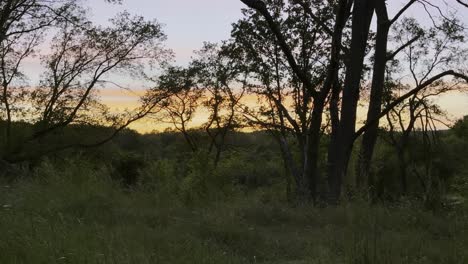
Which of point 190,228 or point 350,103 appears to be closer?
point 190,228

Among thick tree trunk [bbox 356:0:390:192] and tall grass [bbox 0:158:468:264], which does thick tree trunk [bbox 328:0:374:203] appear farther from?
tall grass [bbox 0:158:468:264]

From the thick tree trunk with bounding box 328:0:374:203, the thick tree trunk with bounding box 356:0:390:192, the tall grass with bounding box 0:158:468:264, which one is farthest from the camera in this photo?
the thick tree trunk with bounding box 356:0:390:192

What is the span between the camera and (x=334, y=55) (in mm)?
13195

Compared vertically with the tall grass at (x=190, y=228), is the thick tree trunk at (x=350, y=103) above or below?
above

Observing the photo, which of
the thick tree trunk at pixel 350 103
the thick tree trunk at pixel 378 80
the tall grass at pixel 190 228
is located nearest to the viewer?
the tall grass at pixel 190 228

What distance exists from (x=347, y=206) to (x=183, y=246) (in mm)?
3438

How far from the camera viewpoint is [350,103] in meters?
13.4

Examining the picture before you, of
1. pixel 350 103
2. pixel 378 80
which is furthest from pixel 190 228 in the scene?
pixel 378 80

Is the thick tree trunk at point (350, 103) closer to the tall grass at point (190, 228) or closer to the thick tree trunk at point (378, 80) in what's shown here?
the thick tree trunk at point (378, 80)

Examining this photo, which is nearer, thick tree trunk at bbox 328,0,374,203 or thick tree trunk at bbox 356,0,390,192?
thick tree trunk at bbox 328,0,374,203

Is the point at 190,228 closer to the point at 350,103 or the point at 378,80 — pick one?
the point at 350,103

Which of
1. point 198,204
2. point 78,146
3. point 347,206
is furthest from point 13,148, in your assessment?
point 347,206

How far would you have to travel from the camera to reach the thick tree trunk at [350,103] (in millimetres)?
13336

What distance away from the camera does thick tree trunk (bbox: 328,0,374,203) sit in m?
13.3
